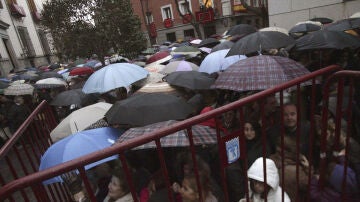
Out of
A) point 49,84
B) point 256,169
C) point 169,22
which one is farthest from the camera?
point 169,22

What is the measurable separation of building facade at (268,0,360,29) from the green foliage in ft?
23.5

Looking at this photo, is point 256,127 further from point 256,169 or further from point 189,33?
point 189,33

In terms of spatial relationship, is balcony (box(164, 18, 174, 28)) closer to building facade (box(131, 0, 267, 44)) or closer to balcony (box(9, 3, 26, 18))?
building facade (box(131, 0, 267, 44))

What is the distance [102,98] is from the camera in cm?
607

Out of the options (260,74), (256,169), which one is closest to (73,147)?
(256,169)

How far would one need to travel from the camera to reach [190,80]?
445 cm

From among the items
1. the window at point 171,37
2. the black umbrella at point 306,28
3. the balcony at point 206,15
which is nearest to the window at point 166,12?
the window at point 171,37

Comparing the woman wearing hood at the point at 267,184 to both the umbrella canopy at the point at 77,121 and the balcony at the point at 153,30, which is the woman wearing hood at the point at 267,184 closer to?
the umbrella canopy at the point at 77,121

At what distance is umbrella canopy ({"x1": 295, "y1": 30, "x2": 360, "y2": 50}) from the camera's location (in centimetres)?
419

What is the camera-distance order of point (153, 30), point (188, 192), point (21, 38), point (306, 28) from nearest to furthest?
point (188, 192)
point (306, 28)
point (21, 38)
point (153, 30)

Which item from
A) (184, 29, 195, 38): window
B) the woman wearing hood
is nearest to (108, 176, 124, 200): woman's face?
the woman wearing hood

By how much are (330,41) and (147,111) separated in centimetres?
322

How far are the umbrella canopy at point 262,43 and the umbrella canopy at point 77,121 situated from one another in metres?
2.53

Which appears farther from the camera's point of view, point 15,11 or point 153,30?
point 153,30
